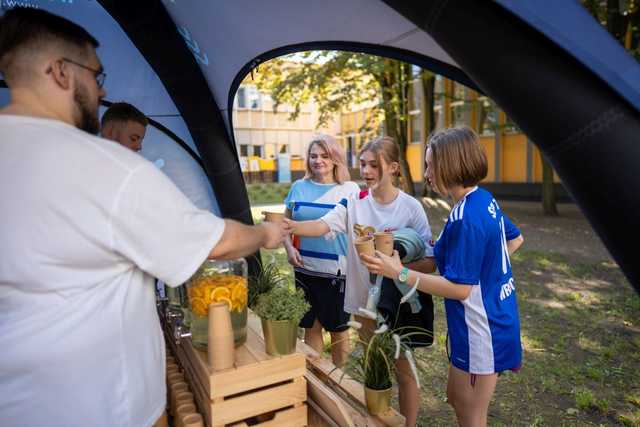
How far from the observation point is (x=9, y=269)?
1137 millimetres

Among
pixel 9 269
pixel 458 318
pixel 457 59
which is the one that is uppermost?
pixel 457 59

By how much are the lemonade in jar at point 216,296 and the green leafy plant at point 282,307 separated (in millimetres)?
91

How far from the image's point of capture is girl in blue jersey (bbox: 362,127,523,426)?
1.97 meters

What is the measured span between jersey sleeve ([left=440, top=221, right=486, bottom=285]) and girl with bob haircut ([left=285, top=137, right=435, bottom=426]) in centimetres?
57

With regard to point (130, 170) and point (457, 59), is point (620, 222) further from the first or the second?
point (130, 170)

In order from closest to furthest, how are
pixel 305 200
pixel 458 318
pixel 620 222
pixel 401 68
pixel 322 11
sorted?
pixel 620 222 < pixel 458 318 < pixel 322 11 < pixel 305 200 < pixel 401 68

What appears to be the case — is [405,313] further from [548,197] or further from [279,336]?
[548,197]

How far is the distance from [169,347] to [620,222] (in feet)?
6.71

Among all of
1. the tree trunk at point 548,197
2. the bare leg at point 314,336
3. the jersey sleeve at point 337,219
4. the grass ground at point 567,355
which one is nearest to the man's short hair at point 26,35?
the jersey sleeve at point 337,219

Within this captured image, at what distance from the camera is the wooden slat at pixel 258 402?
5.38 feet

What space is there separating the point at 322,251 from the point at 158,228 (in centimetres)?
227

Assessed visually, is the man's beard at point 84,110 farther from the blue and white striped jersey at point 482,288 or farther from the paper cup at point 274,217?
the blue and white striped jersey at point 482,288

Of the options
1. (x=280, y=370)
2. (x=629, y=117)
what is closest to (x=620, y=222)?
(x=629, y=117)

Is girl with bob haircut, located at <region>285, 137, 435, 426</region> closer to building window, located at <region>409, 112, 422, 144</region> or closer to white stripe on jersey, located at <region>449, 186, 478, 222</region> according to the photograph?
white stripe on jersey, located at <region>449, 186, 478, 222</region>
